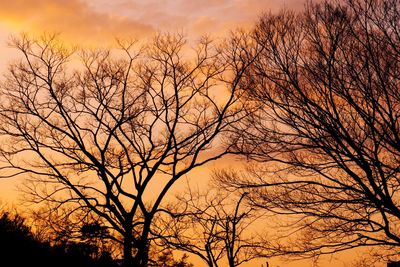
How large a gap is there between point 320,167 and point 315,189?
2.08 ft

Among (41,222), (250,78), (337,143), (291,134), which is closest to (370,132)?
(337,143)

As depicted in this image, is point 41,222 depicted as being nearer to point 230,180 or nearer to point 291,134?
point 230,180

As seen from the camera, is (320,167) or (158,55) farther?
(158,55)

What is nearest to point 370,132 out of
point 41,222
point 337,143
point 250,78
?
point 337,143

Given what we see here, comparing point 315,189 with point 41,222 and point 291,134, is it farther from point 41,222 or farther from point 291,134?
point 41,222

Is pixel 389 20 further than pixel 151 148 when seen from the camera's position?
No

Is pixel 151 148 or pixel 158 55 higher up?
pixel 158 55

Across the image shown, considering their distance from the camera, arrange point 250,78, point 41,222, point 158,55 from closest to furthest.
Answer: point 250,78 < point 41,222 < point 158,55

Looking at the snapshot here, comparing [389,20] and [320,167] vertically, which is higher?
[389,20]

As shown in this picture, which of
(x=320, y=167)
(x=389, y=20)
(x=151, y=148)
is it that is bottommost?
(x=320, y=167)

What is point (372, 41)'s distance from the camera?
16.2 meters

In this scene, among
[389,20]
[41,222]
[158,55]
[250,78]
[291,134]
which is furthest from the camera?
[158,55]

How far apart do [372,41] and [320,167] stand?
3739mm

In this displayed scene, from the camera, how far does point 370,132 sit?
15938 millimetres
